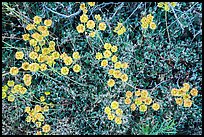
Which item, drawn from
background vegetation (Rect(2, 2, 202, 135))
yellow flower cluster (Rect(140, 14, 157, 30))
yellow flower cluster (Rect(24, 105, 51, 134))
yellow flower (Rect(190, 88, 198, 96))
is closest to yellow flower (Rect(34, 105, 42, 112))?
yellow flower cluster (Rect(24, 105, 51, 134))

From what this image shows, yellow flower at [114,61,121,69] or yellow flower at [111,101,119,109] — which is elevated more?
yellow flower at [114,61,121,69]

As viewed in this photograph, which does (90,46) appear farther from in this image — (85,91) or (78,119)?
(78,119)

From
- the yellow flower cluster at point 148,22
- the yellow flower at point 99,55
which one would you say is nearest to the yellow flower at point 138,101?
the yellow flower at point 99,55

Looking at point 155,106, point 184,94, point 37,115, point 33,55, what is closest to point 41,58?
point 33,55

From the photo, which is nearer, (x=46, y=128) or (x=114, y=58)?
(x=114, y=58)

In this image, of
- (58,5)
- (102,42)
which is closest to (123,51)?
(102,42)

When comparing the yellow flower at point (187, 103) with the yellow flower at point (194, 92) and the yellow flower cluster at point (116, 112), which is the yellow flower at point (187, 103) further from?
the yellow flower cluster at point (116, 112)

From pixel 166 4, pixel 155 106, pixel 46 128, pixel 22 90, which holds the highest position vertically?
pixel 166 4

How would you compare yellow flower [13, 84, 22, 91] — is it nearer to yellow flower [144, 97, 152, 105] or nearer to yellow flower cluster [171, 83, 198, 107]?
yellow flower [144, 97, 152, 105]

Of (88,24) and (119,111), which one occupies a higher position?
(88,24)

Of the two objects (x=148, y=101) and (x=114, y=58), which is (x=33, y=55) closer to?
(x=114, y=58)

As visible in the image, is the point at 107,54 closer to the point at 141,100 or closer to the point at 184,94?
the point at 141,100
